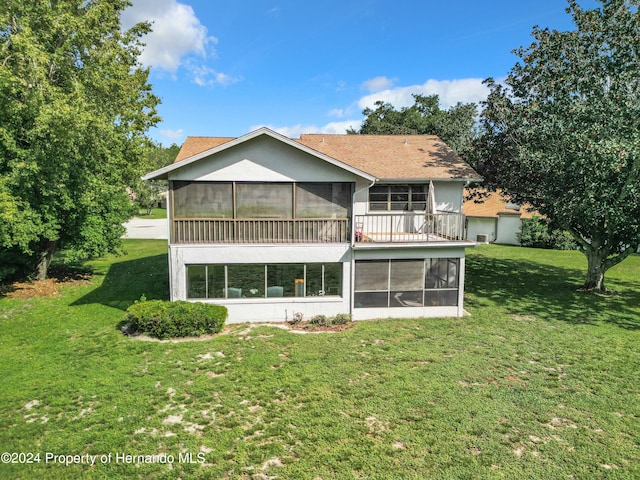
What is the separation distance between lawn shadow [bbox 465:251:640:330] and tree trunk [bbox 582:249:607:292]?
595 mm

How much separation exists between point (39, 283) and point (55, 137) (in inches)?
317

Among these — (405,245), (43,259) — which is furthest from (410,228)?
(43,259)

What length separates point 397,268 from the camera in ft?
51.4

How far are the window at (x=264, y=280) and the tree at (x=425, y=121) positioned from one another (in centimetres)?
2060

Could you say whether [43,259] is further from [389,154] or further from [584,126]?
[584,126]

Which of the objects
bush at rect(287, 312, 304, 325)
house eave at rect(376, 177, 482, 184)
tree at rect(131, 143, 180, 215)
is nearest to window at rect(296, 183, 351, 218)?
house eave at rect(376, 177, 482, 184)

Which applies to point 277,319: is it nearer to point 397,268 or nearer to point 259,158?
point 397,268

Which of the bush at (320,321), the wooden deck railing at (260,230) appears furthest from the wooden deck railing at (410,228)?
the bush at (320,321)

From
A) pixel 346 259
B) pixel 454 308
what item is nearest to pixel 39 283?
pixel 346 259

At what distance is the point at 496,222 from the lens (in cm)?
4128

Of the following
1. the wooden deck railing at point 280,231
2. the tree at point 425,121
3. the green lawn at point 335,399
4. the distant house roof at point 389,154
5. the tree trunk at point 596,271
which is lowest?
the green lawn at point 335,399

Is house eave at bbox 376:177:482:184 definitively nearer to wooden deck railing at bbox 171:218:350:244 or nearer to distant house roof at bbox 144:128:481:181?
distant house roof at bbox 144:128:481:181

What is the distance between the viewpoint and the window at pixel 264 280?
1495 centimetres

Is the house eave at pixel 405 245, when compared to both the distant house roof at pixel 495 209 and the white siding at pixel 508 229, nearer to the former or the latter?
the distant house roof at pixel 495 209
